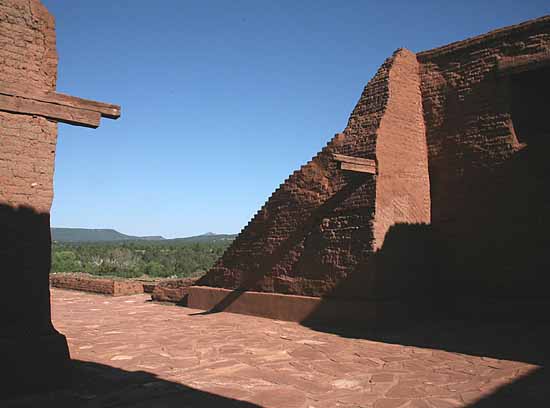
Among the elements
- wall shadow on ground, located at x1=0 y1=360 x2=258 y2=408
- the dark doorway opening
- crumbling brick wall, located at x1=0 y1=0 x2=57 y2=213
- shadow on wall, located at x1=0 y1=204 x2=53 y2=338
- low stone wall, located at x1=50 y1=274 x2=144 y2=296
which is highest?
the dark doorway opening

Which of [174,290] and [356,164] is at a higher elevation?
[356,164]

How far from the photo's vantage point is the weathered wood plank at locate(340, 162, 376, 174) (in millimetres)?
8922

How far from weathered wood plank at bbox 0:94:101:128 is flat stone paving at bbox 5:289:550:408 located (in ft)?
10.3

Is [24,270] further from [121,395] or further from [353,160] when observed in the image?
[353,160]

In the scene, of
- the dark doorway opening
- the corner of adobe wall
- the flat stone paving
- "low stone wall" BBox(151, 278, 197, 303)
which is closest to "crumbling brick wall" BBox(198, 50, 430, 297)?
the corner of adobe wall

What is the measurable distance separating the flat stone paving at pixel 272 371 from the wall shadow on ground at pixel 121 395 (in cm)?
1

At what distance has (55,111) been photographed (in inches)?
228

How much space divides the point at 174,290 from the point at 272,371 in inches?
338

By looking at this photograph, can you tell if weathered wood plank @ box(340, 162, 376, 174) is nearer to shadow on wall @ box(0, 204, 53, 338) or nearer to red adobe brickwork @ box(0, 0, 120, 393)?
red adobe brickwork @ box(0, 0, 120, 393)

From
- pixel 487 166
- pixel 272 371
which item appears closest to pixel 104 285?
pixel 272 371

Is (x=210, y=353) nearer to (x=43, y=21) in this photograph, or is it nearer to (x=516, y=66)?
(x=43, y=21)

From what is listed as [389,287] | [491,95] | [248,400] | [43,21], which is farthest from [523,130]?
[43,21]

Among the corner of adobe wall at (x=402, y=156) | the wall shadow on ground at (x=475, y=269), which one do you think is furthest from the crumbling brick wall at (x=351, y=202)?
the wall shadow on ground at (x=475, y=269)

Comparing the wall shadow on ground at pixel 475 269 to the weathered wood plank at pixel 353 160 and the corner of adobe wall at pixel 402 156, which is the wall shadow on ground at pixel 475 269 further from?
the weathered wood plank at pixel 353 160
